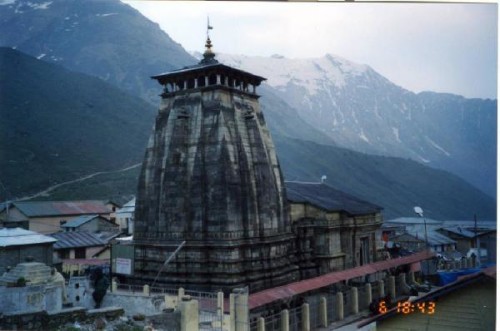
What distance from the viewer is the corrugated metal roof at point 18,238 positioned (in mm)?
22844

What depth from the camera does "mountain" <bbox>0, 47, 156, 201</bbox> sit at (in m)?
50.8

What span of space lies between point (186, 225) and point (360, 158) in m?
52.7

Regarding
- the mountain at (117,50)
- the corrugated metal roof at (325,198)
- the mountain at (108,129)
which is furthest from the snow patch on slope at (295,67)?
the mountain at (117,50)

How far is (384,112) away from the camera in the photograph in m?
37.2

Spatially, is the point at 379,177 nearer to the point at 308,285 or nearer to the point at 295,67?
the point at 295,67

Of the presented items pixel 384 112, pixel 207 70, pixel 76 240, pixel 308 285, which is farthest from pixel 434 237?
pixel 76 240

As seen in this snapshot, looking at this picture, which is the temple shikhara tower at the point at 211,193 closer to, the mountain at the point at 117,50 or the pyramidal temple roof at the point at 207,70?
the pyramidal temple roof at the point at 207,70

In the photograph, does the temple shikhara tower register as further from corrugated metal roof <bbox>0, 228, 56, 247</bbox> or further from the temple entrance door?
the temple entrance door

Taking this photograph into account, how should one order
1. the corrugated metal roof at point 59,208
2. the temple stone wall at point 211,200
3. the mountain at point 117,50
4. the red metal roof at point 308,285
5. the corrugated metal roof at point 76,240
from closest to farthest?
the red metal roof at point 308,285, the temple stone wall at point 211,200, the corrugated metal roof at point 76,240, the corrugated metal roof at point 59,208, the mountain at point 117,50

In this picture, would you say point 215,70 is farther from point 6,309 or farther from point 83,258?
point 83,258

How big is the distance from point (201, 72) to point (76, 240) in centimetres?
1717

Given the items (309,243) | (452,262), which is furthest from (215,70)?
(452,262)

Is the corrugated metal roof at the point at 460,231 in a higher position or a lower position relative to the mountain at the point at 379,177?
lower

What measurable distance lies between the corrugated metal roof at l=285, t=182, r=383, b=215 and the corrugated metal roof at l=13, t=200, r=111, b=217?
23.3m
